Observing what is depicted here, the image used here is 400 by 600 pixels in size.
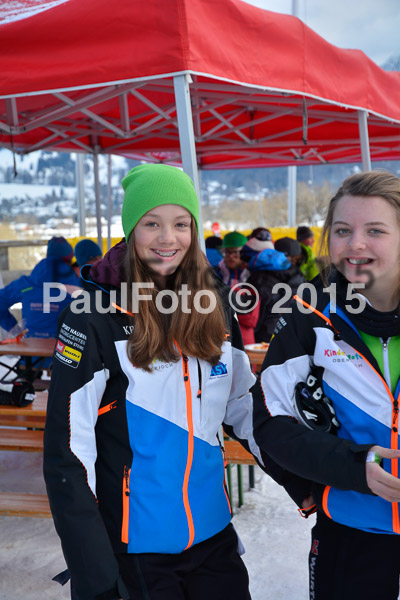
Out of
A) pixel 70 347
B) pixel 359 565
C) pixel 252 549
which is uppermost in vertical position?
pixel 70 347

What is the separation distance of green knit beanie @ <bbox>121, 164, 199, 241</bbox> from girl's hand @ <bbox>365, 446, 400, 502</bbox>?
2.92ft

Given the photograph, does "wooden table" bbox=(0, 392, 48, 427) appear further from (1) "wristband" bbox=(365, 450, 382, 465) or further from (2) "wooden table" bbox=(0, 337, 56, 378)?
(1) "wristband" bbox=(365, 450, 382, 465)

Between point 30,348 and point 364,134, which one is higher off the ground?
point 364,134

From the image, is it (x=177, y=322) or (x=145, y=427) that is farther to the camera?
(x=177, y=322)

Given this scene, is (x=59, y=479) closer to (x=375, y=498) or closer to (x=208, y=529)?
(x=208, y=529)

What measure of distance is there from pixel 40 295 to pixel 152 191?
3773 mm

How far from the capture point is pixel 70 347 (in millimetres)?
1526

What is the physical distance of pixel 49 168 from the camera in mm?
25891

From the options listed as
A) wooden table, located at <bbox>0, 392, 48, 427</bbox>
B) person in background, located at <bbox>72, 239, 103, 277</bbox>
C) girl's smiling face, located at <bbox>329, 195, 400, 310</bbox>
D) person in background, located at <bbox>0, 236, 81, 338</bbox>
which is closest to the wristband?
girl's smiling face, located at <bbox>329, 195, 400, 310</bbox>

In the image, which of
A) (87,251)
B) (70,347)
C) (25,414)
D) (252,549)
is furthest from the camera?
(87,251)

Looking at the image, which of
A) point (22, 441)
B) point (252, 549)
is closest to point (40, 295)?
point (22, 441)

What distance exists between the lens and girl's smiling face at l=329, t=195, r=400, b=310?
1.42 m

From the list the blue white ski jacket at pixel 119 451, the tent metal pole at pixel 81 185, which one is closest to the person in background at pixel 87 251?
the blue white ski jacket at pixel 119 451

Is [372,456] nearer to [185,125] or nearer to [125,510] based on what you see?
[125,510]
